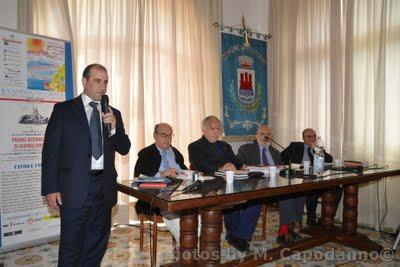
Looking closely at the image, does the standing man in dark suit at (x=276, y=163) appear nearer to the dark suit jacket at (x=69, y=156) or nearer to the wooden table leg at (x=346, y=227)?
the wooden table leg at (x=346, y=227)

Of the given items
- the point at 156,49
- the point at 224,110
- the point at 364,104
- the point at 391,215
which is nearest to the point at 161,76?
the point at 156,49

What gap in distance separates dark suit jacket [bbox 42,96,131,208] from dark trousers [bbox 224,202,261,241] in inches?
→ 53.7

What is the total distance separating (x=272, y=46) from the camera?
4.65 metres

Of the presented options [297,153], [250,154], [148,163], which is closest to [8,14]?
[148,163]

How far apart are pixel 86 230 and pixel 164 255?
0.95 meters

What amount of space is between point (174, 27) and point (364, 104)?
2.33m

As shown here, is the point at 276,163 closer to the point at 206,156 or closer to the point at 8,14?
the point at 206,156

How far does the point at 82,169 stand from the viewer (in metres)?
1.77

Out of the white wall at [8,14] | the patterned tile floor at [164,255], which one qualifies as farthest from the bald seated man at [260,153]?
the white wall at [8,14]

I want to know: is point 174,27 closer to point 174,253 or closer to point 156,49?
point 156,49

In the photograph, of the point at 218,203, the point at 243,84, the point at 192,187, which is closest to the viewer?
the point at 218,203

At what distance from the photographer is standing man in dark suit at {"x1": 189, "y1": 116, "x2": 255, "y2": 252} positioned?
2824 mm

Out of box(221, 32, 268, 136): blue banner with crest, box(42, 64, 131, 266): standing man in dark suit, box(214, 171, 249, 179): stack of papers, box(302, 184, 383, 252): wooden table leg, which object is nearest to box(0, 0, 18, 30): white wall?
box(42, 64, 131, 266): standing man in dark suit

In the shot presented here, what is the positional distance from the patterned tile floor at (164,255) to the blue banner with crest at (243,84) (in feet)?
6.01
